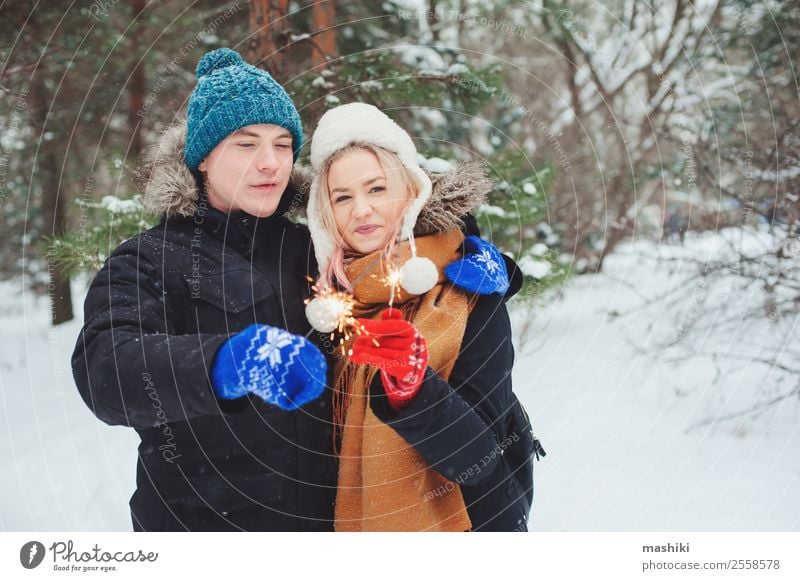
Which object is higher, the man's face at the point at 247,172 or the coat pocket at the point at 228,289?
the man's face at the point at 247,172

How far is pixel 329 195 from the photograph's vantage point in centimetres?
103

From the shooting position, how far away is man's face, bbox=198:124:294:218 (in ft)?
3.26

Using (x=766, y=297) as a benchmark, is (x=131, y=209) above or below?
above

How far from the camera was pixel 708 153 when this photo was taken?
2.20 metres

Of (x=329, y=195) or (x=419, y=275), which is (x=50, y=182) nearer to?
(x=329, y=195)

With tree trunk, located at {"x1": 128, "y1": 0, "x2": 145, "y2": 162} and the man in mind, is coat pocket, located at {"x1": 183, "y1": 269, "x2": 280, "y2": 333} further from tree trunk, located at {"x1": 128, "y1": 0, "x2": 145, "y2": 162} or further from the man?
tree trunk, located at {"x1": 128, "y1": 0, "x2": 145, "y2": 162}

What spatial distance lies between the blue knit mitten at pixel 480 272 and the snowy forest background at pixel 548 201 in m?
0.48

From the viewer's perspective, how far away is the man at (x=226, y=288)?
0.94m

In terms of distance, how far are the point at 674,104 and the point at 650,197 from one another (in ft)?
3.83

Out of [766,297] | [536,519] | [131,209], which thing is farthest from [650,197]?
[131,209]

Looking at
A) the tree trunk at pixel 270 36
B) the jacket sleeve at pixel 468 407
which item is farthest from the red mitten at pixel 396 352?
the tree trunk at pixel 270 36

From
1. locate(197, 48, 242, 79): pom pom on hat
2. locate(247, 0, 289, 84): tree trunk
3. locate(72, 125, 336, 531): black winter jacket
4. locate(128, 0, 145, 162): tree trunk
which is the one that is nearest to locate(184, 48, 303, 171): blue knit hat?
locate(197, 48, 242, 79): pom pom on hat

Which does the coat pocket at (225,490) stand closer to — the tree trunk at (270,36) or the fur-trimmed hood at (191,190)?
the fur-trimmed hood at (191,190)
